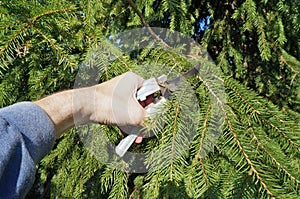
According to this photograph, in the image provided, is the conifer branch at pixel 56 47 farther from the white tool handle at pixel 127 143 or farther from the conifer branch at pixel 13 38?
the white tool handle at pixel 127 143

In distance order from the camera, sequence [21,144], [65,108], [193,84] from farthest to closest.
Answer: [193,84] → [65,108] → [21,144]

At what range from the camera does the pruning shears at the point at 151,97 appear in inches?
24.7

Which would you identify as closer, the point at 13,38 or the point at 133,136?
the point at 133,136

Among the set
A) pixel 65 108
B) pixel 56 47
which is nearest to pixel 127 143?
pixel 65 108

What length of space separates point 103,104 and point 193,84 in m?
0.20

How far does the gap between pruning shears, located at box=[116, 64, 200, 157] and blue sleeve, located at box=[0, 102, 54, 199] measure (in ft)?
0.49

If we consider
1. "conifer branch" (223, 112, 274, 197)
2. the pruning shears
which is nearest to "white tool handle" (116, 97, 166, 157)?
the pruning shears

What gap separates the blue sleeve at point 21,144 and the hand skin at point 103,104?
0.26ft

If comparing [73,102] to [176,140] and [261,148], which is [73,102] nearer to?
[176,140]

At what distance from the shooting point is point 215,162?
2.72ft

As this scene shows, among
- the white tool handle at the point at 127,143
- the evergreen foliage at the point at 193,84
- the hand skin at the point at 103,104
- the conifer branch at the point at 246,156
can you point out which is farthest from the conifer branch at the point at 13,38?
the conifer branch at the point at 246,156

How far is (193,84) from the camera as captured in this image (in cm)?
73

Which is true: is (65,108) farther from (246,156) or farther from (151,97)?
(246,156)

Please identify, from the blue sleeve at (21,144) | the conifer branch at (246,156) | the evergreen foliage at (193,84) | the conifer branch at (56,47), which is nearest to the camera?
the blue sleeve at (21,144)
